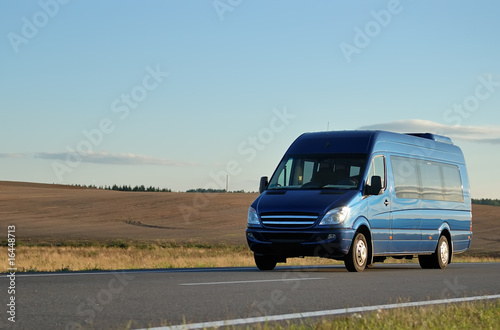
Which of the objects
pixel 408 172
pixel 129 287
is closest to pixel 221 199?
pixel 408 172

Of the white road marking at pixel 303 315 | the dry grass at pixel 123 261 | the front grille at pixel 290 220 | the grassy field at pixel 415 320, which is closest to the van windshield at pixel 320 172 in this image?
the front grille at pixel 290 220

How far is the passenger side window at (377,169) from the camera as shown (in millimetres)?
16031

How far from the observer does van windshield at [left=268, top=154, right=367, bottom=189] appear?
15.8 metres

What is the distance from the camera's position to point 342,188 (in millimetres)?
15633

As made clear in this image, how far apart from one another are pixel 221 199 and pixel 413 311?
63.5 metres

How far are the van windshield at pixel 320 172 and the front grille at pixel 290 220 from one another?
1038 mm

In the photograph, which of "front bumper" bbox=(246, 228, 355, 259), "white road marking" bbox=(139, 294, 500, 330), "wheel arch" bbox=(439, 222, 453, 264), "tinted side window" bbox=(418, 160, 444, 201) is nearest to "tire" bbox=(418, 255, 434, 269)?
"wheel arch" bbox=(439, 222, 453, 264)

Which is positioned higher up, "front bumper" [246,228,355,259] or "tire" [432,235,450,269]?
"front bumper" [246,228,355,259]

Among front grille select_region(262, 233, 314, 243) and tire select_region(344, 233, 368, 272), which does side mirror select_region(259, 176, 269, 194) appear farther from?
tire select_region(344, 233, 368, 272)

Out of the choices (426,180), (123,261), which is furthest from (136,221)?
(426,180)

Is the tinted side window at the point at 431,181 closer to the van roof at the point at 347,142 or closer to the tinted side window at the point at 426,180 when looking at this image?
the tinted side window at the point at 426,180

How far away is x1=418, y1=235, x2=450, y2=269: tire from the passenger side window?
11.3ft

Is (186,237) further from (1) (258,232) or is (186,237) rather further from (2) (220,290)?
(2) (220,290)

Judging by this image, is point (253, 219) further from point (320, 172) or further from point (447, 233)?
point (447, 233)
